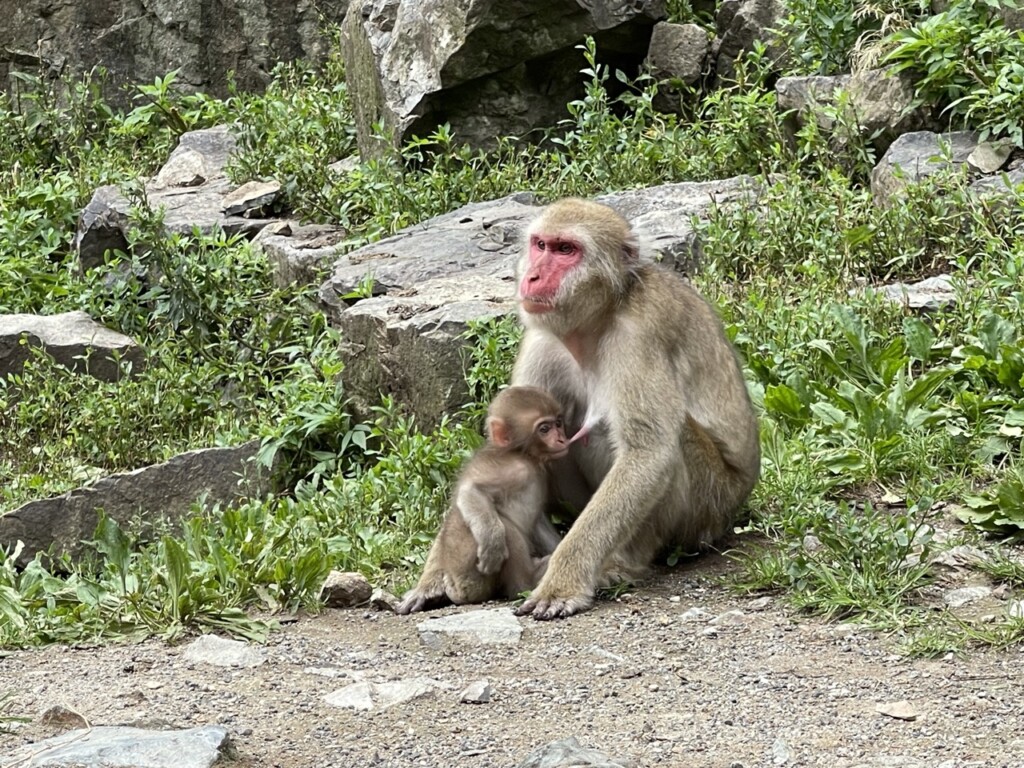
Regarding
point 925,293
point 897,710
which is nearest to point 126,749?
point 897,710

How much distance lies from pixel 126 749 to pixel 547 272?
2.58m

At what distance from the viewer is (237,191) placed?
11.7 meters

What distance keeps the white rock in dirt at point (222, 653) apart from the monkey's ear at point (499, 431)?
1.23 m

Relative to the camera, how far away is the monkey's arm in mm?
5605

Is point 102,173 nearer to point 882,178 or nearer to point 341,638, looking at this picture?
point 882,178

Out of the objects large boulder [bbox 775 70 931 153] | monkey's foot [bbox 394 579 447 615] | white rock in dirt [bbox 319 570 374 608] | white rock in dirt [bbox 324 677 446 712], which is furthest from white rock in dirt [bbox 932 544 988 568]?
large boulder [bbox 775 70 931 153]

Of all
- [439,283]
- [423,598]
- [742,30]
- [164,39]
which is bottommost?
[423,598]

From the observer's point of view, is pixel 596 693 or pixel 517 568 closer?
pixel 596 693

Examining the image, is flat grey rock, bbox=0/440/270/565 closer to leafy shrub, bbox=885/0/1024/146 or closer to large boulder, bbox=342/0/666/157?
large boulder, bbox=342/0/666/157

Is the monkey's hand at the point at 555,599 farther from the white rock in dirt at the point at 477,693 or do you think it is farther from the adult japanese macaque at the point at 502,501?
the white rock in dirt at the point at 477,693

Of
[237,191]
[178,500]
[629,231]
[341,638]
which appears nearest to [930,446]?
[629,231]

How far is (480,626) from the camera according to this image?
5.34m

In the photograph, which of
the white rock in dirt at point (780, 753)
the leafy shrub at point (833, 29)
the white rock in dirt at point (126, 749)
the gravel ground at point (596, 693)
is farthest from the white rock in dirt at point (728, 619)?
the leafy shrub at point (833, 29)

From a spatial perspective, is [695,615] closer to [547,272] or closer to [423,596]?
[423,596]
